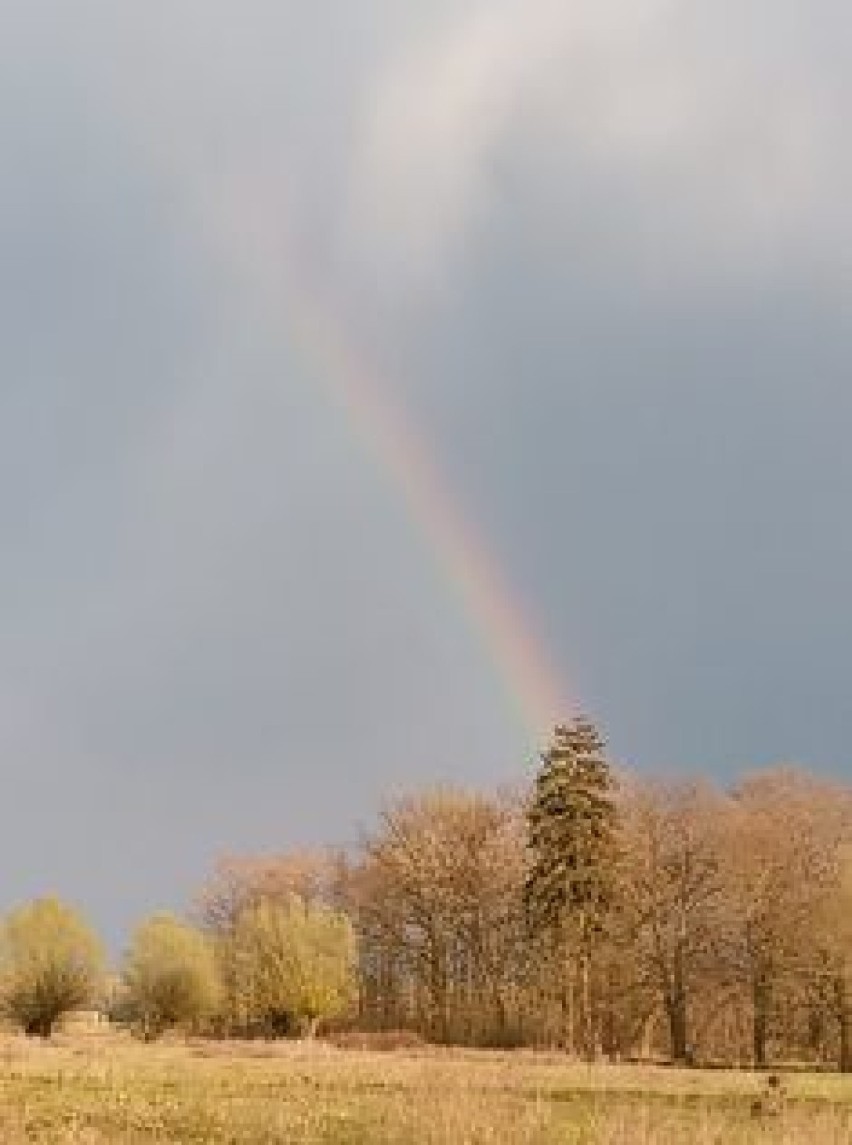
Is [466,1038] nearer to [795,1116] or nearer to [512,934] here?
[512,934]

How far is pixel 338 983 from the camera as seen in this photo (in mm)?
84688

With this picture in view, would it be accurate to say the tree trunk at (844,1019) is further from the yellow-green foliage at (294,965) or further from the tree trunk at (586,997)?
the yellow-green foliage at (294,965)

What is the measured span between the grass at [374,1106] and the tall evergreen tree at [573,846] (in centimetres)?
3244

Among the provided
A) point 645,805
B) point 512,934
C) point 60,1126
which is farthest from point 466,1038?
point 60,1126

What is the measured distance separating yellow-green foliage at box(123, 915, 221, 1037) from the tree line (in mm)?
96

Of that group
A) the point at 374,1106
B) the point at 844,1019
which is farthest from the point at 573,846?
the point at 374,1106

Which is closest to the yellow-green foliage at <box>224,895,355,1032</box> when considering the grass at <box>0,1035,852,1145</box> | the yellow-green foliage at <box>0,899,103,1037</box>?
the yellow-green foliage at <box>0,899,103,1037</box>

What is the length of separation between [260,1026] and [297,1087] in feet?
201

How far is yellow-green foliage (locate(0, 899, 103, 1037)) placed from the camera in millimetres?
77000

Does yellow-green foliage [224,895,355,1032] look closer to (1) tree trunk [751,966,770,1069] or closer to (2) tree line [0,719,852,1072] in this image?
(2) tree line [0,719,852,1072]

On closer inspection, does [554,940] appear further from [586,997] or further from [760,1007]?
[760,1007]

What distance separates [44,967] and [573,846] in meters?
26.8

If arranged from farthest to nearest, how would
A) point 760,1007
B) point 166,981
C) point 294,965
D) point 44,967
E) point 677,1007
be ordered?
point 677,1007, point 760,1007, point 294,965, point 166,981, point 44,967

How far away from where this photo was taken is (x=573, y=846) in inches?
3174
